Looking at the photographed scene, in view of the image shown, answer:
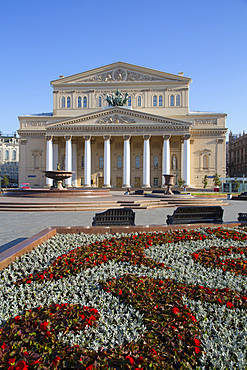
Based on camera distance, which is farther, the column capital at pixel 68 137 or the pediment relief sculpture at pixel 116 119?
the column capital at pixel 68 137

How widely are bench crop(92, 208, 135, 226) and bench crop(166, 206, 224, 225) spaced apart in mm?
1493

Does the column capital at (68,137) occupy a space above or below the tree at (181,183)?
above

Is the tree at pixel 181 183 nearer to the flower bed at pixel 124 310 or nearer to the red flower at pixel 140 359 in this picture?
the flower bed at pixel 124 310

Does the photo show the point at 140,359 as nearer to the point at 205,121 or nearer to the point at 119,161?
the point at 119,161

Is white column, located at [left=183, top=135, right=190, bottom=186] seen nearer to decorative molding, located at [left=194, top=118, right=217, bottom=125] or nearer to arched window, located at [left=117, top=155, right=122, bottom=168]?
decorative molding, located at [left=194, top=118, right=217, bottom=125]

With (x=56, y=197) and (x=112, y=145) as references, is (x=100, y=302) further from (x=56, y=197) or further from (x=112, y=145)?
(x=112, y=145)

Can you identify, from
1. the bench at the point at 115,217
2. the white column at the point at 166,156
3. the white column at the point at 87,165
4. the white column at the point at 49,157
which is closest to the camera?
the bench at the point at 115,217


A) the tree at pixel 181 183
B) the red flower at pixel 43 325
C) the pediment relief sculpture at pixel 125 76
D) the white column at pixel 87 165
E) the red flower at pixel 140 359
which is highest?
the pediment relief sculpture at pixel 125 76

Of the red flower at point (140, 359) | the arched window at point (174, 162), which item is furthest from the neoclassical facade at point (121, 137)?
the red flower at point (140, 359)

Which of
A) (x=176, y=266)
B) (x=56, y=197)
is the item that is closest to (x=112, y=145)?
(x=56, y=197)

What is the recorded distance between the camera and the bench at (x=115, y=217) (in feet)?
31.6

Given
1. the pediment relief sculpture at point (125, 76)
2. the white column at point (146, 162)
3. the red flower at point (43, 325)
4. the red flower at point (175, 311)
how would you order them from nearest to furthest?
the red flower at point (43, 325) < the red flower at point (175, 311) < the white column at point (146, 162) < the pediment relief sculpture at point (125, 76)

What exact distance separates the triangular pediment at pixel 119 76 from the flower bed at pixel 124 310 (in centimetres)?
5340

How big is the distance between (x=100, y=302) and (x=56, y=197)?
1897 cm
